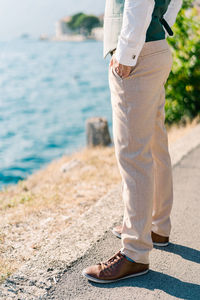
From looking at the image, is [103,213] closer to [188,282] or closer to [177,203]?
[177,203]

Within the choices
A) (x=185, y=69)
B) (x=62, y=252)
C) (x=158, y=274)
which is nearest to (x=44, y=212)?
(x=62, y=252)

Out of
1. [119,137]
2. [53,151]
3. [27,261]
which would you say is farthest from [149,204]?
[53,151]

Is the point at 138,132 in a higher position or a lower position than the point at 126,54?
lower

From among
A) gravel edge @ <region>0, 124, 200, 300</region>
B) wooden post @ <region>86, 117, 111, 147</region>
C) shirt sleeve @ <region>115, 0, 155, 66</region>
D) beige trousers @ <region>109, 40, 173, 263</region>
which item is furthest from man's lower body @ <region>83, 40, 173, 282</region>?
wooden post @ <region>86, 117, 111, 147</region>

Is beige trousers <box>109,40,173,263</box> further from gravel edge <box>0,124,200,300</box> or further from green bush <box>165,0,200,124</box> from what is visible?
green bush <box>165,0,200,124</box>

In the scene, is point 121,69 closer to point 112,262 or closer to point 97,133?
point 112,262

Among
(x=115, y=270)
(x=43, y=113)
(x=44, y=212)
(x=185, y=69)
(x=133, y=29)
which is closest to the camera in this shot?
(x=133, y=29)

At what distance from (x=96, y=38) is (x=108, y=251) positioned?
114 m

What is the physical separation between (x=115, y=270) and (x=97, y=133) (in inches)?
232

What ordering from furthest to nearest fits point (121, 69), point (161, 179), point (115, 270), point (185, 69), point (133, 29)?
1. point (185, 69)
2. point (161, 179)
3. point (115, 270)
4. point (121, 69)
5. point (133, 29)

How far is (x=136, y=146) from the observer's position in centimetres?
238

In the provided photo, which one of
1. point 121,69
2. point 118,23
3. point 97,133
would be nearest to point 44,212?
point 121,69

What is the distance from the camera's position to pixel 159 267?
2660 millimetres

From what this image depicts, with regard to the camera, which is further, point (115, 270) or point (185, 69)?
point (185, 69)
